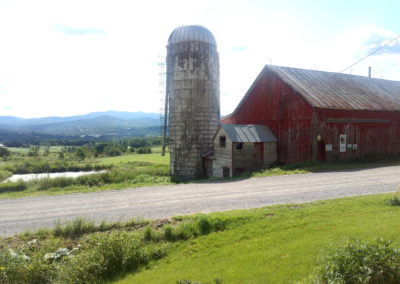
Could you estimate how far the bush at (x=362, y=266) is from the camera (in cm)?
484

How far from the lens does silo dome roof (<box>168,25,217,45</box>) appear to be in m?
25.9

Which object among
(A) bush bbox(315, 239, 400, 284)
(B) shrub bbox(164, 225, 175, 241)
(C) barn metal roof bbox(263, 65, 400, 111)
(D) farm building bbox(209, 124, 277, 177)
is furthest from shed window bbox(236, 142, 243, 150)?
(A) bush bbox(315, 239, 400, 284)

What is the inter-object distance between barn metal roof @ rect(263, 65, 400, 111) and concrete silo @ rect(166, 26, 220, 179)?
5.65 meters

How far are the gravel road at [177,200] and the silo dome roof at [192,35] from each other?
582 inches

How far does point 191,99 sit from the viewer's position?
2573 centimetres

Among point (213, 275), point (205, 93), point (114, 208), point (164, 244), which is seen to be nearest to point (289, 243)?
point (213, 275)

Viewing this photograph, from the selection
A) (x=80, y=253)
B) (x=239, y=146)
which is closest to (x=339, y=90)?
(x=239, y=146)

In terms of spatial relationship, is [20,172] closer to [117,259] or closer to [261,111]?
[261,111]

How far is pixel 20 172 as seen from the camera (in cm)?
4400

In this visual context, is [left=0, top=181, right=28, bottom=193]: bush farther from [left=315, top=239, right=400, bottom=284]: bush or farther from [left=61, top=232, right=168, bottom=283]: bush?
[left=315, top=239, right=400, bottom=284]: bush

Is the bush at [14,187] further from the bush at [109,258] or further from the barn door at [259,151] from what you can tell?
the barn door at [259,151]

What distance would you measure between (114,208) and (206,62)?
1715cm

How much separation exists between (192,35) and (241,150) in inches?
433

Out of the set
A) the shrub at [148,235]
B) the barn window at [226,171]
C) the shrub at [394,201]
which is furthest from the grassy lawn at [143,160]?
the shrub at [394,201]
